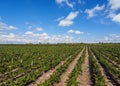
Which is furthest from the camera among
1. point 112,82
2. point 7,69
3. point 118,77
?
point 7,69

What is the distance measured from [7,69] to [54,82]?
7.48 m

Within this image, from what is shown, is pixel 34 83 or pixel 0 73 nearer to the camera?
pixel 34 83

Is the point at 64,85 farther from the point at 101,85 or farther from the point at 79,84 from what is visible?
the point at 101,85

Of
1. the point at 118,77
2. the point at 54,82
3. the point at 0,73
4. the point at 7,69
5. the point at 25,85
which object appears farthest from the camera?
the point at 7,69

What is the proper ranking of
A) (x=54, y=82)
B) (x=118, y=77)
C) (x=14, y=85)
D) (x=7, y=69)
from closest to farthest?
(x=14, y=85), (x=54, y=82), (x=118, y=77), (x=7, y=69)

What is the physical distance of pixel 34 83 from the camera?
40.5ft

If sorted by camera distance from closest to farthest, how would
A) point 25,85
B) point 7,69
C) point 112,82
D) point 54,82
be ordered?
point 25,85, point 54,82, point 112,82, point 7,69

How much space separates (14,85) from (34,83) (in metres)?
1.85

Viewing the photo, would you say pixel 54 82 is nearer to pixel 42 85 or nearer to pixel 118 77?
pixel 42 85

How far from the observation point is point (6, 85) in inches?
434

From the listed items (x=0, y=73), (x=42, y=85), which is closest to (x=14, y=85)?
(x=42, y=85)

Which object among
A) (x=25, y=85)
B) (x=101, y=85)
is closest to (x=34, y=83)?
(x=25, y=85)

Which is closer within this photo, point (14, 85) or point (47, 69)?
point (14, 85)

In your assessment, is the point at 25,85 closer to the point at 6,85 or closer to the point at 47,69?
the point at 6,85
